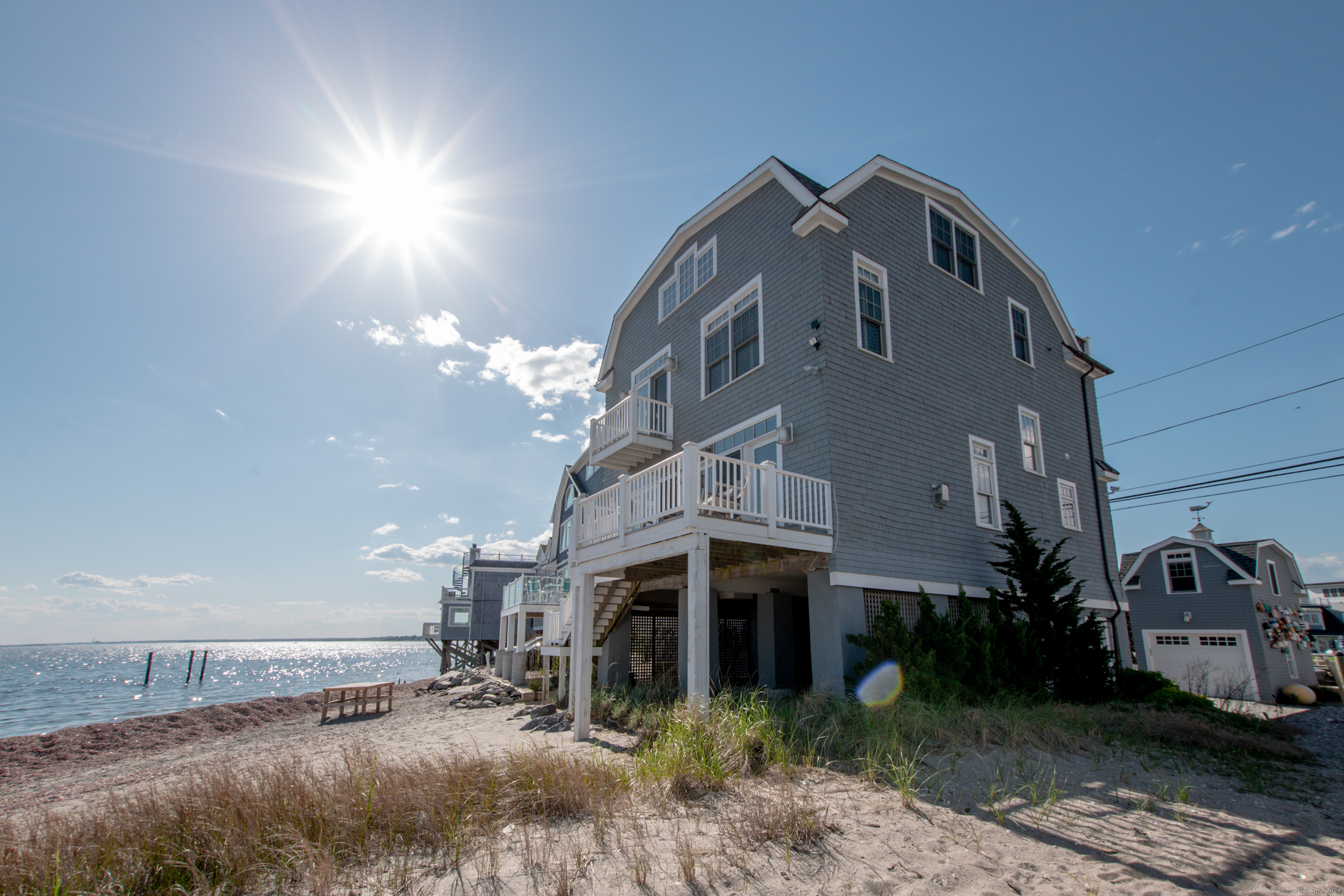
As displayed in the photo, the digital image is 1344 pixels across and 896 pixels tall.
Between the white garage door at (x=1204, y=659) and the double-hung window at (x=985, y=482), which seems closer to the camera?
the double-hung window at (x=985, y=482)

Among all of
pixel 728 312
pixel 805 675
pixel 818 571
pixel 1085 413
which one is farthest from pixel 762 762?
pixel 1085 413

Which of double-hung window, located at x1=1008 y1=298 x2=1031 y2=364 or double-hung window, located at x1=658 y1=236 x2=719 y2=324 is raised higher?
double-hung window, located at x1=658 y1=236 x2=719 y2=324

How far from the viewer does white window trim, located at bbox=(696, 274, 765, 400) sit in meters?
12.8

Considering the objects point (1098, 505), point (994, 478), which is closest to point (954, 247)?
point (994, 478)

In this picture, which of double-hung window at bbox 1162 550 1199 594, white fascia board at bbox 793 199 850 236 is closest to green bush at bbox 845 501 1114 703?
white fascia board at bbox 793 199 850 236

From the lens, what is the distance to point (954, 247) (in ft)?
48.4

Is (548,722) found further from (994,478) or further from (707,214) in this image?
(707,214)

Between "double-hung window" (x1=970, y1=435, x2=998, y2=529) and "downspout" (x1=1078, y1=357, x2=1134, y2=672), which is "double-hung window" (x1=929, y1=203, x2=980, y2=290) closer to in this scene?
"double-hung window" (x1=970, y1=435, x2=998, y2=529)

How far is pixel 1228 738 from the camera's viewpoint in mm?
8742

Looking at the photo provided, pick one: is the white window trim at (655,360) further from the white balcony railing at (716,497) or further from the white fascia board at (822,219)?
the white fascia board at (822,219)

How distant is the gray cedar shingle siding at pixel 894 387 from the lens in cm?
1130

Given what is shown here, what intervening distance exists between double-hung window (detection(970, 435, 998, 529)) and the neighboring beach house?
10547mm

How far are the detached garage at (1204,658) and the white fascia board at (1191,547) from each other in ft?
5.49

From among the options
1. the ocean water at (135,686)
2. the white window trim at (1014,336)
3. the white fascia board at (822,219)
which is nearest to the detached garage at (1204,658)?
the white window trim at (1014,336)
